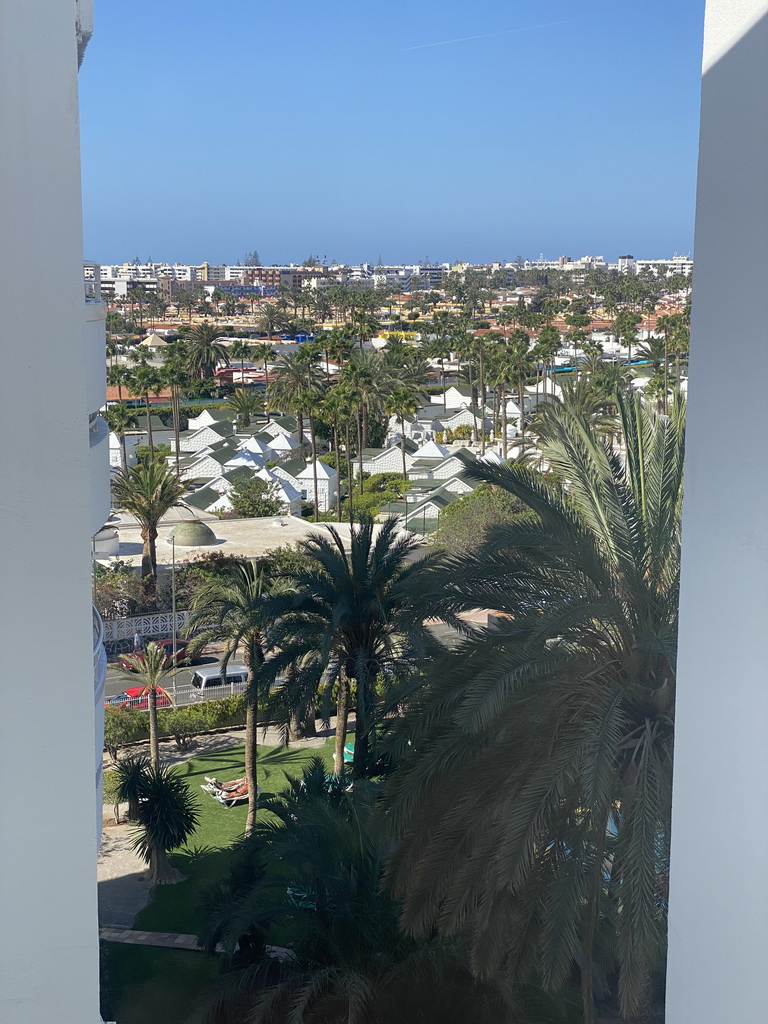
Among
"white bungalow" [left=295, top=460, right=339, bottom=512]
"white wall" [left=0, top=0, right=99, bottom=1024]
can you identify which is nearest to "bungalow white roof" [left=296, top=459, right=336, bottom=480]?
"white bungalow" [left=295, top=460, right=339, bottom=512]

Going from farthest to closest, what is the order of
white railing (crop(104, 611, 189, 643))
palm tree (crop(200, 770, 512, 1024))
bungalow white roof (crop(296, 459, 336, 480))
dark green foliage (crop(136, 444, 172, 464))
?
dark green foliage (crop(136, 444, 172, 464))
bungalow white roof (crop(296, 459, 336, 480))
white railing (crop(104, 611, 189, 643))
palm tree (crop(200, 770, 512, 1024))

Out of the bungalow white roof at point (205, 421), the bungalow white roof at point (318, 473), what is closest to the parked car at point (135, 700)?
the bungalow white roof at point (318, 473)

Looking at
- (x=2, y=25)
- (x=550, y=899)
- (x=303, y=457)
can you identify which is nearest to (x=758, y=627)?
(x=2, y=25)

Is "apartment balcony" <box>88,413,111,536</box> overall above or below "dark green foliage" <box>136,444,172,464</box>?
above

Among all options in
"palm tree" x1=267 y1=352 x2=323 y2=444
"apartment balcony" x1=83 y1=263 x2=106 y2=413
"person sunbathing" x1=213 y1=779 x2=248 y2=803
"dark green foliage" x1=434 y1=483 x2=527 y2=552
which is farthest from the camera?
"palm tree" x1=267 y1=352 x2=323 y2=444

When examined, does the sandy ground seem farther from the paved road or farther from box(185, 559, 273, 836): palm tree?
the paved road

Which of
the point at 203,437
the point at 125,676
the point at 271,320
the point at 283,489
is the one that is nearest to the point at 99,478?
the point at 125,676
